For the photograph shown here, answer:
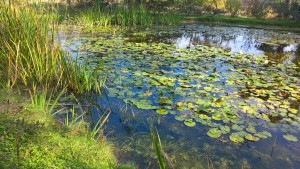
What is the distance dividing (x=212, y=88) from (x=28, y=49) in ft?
8.74

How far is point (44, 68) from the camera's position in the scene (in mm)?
3102

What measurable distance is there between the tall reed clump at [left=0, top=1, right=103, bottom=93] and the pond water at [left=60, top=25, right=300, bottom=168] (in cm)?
63

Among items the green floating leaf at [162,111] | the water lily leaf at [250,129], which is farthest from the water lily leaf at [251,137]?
the green floating leaf at [162,111]

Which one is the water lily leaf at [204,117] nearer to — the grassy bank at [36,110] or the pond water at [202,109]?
the pond water at [202,109]

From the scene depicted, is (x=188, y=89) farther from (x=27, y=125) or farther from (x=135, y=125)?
(x=27, y=125)

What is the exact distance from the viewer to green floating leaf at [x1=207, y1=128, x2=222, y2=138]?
2.55 meters

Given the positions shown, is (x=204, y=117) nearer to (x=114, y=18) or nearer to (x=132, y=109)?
(x=132, y=109)

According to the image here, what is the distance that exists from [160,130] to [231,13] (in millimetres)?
16073

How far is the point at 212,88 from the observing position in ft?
12.2

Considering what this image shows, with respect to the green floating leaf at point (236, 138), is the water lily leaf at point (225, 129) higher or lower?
higher

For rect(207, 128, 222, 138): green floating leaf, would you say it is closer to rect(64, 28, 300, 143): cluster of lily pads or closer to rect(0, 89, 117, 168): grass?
rect(64, 28, 300, 143): cluster of lily pads

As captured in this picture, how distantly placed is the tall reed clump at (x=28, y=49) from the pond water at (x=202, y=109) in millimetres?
633

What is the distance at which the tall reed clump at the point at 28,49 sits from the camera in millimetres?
2809

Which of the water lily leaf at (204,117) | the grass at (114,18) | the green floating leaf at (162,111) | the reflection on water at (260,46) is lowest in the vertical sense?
the water lily leaf at (204,117)
